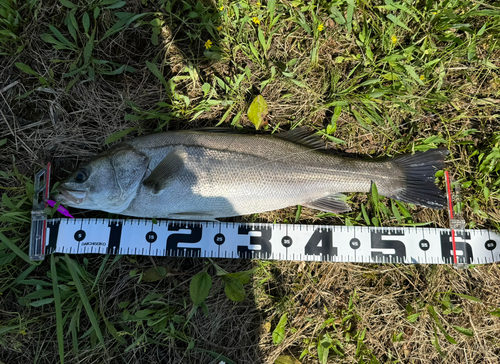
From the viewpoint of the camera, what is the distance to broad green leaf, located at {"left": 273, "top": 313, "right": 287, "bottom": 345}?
9.77 feet

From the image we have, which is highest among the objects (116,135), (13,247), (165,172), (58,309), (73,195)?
(116,135)

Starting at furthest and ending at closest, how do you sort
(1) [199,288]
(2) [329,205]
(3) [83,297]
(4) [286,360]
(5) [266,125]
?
(5) [266,125], (2) [329,205], (4) [286,360], (3) [83,297], (1) [199,288]

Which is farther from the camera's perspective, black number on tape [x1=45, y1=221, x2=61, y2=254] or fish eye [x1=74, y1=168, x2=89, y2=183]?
black number on tape [x1=45, y1=221, x2=61, y2=254]

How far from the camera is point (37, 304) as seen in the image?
2.87 meters

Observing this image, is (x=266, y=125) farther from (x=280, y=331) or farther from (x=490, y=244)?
(x=490, y=244)

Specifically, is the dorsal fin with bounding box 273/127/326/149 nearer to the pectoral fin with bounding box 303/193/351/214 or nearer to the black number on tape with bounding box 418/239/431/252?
the pectoral fin with bounding box 303/193/351/214

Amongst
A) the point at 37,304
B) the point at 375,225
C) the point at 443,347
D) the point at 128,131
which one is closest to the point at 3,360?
the point at 37,304

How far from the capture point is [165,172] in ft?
9.09

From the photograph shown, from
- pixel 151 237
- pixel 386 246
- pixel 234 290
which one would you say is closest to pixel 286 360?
pixel 234 290

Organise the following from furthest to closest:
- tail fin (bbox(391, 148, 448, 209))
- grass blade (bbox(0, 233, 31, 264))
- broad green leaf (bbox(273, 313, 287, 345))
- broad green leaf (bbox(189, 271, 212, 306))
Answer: tail fin (bbox(391, 148, 448, 209)) < broad green leaf (bbox(273, 313, 287, 345)) < grass blade (bbox(0, 233, 31, 264)) < broad green leaf (bbox(189, 271, 212, 306))

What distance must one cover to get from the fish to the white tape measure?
0.28 metres

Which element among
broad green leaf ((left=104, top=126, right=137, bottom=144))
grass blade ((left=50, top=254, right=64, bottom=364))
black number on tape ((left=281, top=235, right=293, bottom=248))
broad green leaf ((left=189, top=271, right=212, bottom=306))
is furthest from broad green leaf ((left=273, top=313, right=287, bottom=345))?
broad green leaf ((left=104, top=126, right=137, bottom=144))

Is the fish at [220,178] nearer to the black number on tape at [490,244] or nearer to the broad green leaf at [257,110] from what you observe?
the broad green leaf at [257,110]

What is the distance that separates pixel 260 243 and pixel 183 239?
0.82 meters
